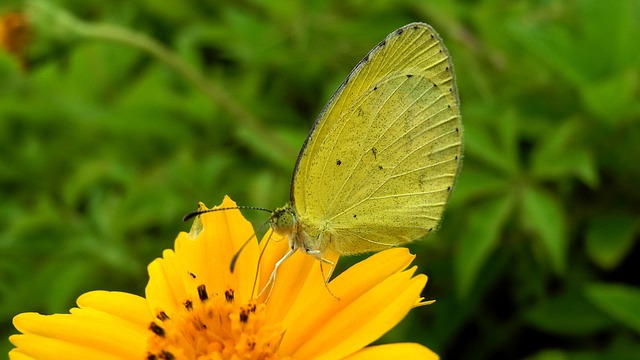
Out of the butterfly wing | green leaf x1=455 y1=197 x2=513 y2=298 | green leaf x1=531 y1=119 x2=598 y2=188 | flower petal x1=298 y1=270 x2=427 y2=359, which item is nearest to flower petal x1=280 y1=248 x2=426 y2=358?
flower petal x1=298 y1=270 x2=427 y2=359

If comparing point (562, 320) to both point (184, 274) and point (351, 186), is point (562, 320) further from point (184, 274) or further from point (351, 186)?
point (184, 274)

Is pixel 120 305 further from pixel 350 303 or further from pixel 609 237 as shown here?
pixel 609 237

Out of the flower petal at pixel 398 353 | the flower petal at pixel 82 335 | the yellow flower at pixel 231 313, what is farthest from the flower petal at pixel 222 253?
the flower petal at pixel 398 353

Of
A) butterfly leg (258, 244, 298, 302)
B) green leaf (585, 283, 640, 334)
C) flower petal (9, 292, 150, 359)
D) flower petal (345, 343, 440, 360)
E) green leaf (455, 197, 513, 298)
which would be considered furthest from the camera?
green leaf (455, 197, 513, 298)

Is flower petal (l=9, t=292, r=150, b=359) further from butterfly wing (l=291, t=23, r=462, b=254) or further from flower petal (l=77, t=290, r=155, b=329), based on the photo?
butterfly wing (l=291, t=23, r=462, b=254)

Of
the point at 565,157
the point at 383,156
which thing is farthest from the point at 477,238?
the point at 383,156
